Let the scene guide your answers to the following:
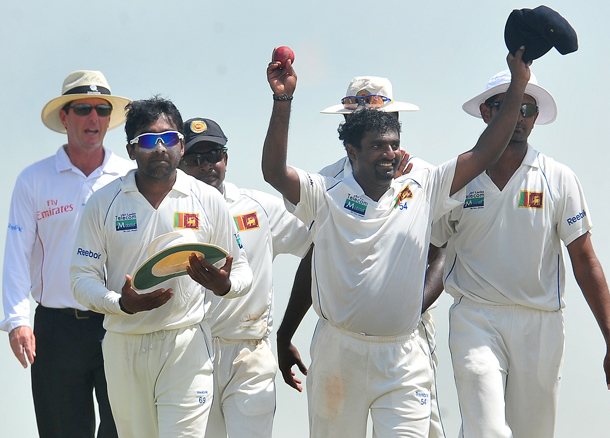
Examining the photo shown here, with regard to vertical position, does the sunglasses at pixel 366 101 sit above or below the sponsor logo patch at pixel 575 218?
above

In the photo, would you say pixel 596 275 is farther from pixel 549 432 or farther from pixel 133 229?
pixel 133 229

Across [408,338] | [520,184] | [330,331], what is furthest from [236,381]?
[520,184]

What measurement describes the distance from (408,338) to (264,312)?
37.2 inches

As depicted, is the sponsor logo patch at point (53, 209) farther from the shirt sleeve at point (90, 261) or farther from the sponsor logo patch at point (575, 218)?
the sponsor logo patch at point (575, 218)

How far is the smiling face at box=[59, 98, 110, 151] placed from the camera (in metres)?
6.15

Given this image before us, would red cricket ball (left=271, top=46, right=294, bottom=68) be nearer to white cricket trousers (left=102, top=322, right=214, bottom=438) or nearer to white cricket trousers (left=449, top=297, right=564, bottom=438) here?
white cricket trousers (left=102, top=322, right=214, bottom=438)

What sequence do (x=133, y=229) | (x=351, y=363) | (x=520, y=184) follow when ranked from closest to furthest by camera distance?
(x=133, y=229) → (x=351, y=363) → (x=520, y=184)

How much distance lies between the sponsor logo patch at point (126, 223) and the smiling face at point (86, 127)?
1329 millimetres

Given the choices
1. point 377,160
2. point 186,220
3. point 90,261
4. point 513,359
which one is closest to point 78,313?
point 90,261

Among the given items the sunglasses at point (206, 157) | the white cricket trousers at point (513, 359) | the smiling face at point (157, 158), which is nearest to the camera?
the smiling face at point (157, 158)

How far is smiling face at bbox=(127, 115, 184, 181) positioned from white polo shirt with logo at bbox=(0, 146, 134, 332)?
1.04m

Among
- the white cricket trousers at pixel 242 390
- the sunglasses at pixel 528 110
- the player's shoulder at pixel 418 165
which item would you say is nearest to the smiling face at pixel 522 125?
the sunglasses at pixel 528 110

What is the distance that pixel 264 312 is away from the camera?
19.1 ft

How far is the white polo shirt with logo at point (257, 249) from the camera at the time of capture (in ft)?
18.8
